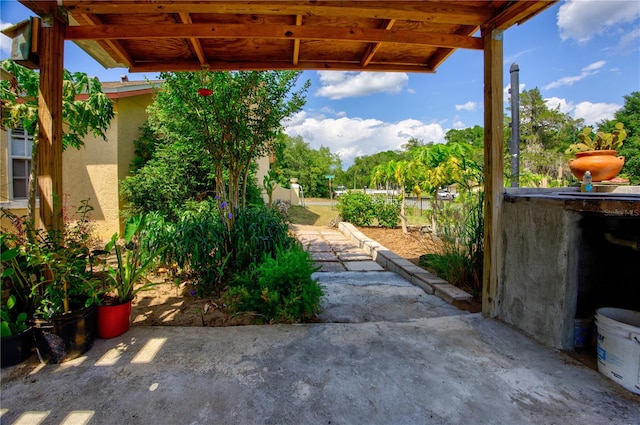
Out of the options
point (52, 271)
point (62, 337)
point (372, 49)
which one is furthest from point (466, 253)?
point (52, 271)

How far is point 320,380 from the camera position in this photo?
2062 mm

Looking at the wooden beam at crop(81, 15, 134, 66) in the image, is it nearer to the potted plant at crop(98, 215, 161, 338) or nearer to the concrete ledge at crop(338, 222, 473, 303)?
the potted plant at crop(98, 215, 161, 338)

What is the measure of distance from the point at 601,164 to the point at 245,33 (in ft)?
13.1

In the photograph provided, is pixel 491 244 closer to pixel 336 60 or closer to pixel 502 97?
pixel 502 97

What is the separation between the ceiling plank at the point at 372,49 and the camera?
288cm

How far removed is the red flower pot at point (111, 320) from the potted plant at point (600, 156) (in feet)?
16.4

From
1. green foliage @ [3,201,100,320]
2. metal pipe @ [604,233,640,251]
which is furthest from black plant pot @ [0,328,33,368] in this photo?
metal pipe @ [604,233,640,251]

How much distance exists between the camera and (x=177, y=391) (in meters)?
1.93

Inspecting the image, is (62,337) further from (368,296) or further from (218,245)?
(368,296)

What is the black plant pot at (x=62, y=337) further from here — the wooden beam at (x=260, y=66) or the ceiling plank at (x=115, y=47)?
the wooden beam at (x=260, y=66)

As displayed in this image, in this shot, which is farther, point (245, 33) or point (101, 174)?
point (101, 174)

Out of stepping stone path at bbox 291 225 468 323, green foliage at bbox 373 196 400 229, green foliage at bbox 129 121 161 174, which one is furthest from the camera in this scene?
green foliage at bbox 373 196 400 229

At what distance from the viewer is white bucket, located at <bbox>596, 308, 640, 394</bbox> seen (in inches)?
78.7

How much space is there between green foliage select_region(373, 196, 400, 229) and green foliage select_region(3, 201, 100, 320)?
8.51 m
